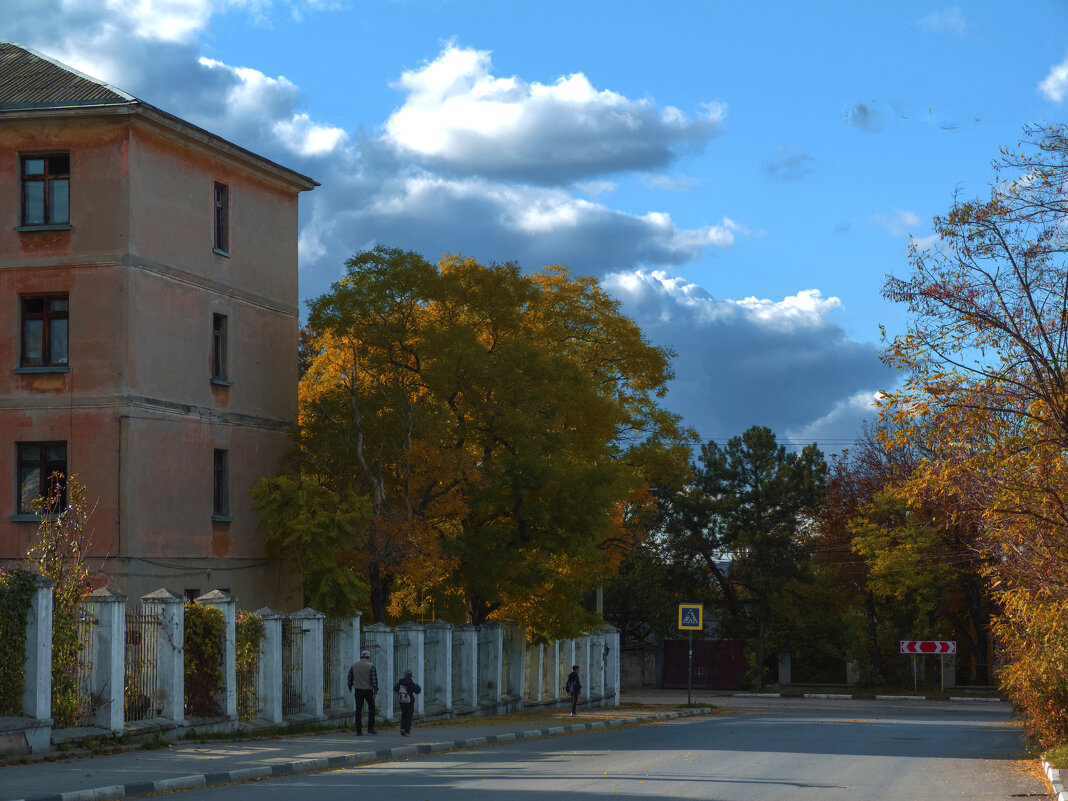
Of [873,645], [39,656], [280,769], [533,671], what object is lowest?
[873,645]

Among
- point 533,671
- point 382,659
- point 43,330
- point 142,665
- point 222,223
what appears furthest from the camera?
point 533,671

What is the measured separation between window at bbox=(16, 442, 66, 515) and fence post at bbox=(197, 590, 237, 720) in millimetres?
9288

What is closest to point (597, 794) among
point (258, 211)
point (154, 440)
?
point (154, 440)

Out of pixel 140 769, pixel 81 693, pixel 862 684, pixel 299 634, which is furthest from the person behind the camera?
pixel 862 684

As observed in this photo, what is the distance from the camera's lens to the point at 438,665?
31.3 meters

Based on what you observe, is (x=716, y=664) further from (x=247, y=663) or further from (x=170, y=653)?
(x=170, y=653)

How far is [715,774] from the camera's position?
1748cm

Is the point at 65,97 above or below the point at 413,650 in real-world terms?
above

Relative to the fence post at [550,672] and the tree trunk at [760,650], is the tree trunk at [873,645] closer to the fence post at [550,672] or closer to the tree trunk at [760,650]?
the tree trunk at [760,650]

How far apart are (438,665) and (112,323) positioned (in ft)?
36.5

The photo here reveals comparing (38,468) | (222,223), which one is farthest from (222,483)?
(222,223)

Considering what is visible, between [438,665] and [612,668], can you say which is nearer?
[438,665]

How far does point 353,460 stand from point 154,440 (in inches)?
204

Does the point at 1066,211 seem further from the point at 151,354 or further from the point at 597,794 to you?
the point at 151,354
